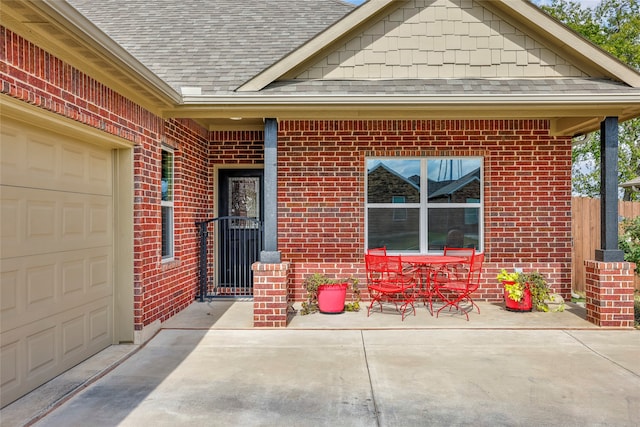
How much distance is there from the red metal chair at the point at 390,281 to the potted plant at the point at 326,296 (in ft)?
Result: 1.25

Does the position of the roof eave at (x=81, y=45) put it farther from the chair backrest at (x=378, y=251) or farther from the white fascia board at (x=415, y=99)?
the chair backrest at (x=378, y=251)

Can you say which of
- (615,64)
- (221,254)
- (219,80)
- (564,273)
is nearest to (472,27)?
(615,64)

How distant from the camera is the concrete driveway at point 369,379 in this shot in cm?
358

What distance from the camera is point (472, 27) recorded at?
261 inches

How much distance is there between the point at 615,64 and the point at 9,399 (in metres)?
7.62

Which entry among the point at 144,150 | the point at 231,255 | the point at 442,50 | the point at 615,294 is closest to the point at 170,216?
the point at 144,150

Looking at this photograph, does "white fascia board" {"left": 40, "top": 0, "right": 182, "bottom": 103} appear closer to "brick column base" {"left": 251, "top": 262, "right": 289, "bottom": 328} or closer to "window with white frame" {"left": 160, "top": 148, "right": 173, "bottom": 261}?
"window with white frame" {"left": 160, "top": 148, "right": 173, "bottom": 261}

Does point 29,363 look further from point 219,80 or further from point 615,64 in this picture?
point 615,64

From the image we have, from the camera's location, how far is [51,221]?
14.0 feet

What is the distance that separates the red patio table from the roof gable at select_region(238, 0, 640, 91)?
2.60m

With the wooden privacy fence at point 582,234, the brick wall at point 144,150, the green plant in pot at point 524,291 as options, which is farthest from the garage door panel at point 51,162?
the wooden privacy fence at point 582,234

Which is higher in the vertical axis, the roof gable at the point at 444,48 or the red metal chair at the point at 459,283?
the roof gable at the point at 444,48

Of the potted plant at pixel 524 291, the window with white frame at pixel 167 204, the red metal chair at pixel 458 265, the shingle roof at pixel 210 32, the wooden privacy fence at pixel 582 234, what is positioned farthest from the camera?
the wooden privacy fence at pixel 582 234

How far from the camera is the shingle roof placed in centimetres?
725
